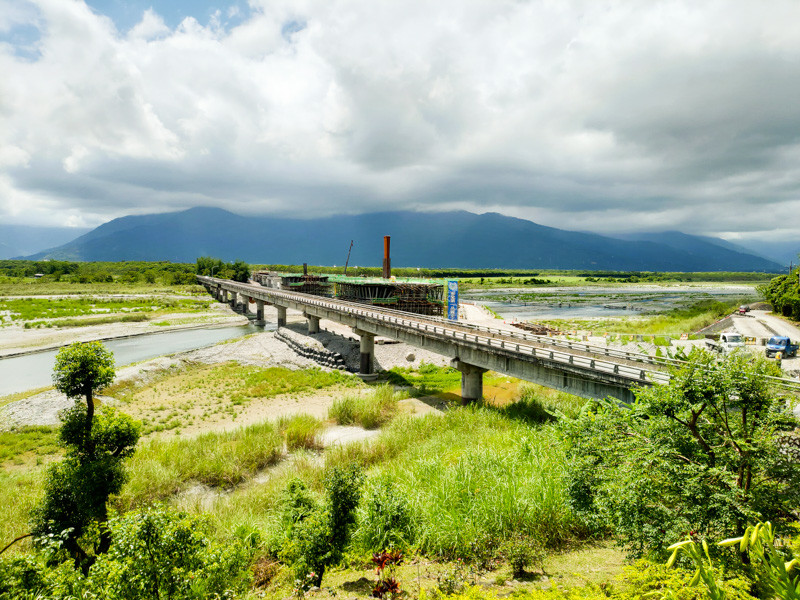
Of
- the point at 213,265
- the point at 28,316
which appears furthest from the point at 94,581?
the point at 213,265

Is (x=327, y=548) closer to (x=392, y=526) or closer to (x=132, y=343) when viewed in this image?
(x=392, y=526)

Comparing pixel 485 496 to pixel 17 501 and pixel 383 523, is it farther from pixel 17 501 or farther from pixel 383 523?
pixel 17 501

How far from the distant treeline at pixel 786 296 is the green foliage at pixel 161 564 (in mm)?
76899

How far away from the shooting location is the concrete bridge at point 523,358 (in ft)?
64.5

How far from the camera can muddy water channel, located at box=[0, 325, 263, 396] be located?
3909 centimetres

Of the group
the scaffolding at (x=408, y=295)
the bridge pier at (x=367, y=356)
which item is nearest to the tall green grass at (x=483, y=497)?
the bridge pier at (x=367, y=356)

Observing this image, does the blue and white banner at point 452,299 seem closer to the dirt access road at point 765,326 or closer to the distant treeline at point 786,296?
the dirt access road at point 765,326

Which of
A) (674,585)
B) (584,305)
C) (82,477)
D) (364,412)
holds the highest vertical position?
(674,585)

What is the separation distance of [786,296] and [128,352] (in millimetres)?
96222

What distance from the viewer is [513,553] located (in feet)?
29.4

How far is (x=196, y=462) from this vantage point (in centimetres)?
1898

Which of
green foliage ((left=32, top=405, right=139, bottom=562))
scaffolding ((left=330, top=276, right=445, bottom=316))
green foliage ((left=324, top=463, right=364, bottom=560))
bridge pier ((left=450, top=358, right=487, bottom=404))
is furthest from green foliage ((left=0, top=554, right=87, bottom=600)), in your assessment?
scaffolding ((left=330, top=276, right=445, bottom=316))

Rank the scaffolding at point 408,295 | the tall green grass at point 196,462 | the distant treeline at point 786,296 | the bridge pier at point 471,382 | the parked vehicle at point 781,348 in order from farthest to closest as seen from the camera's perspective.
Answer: the scaffolding at point 408,295, the distant treeline at point 786,296, the bridge pier at point 471,382, the parked vehicle at point 781,348, the tall green grass at point 196,462

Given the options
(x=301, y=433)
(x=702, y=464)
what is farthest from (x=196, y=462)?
(x=702, y=464)
